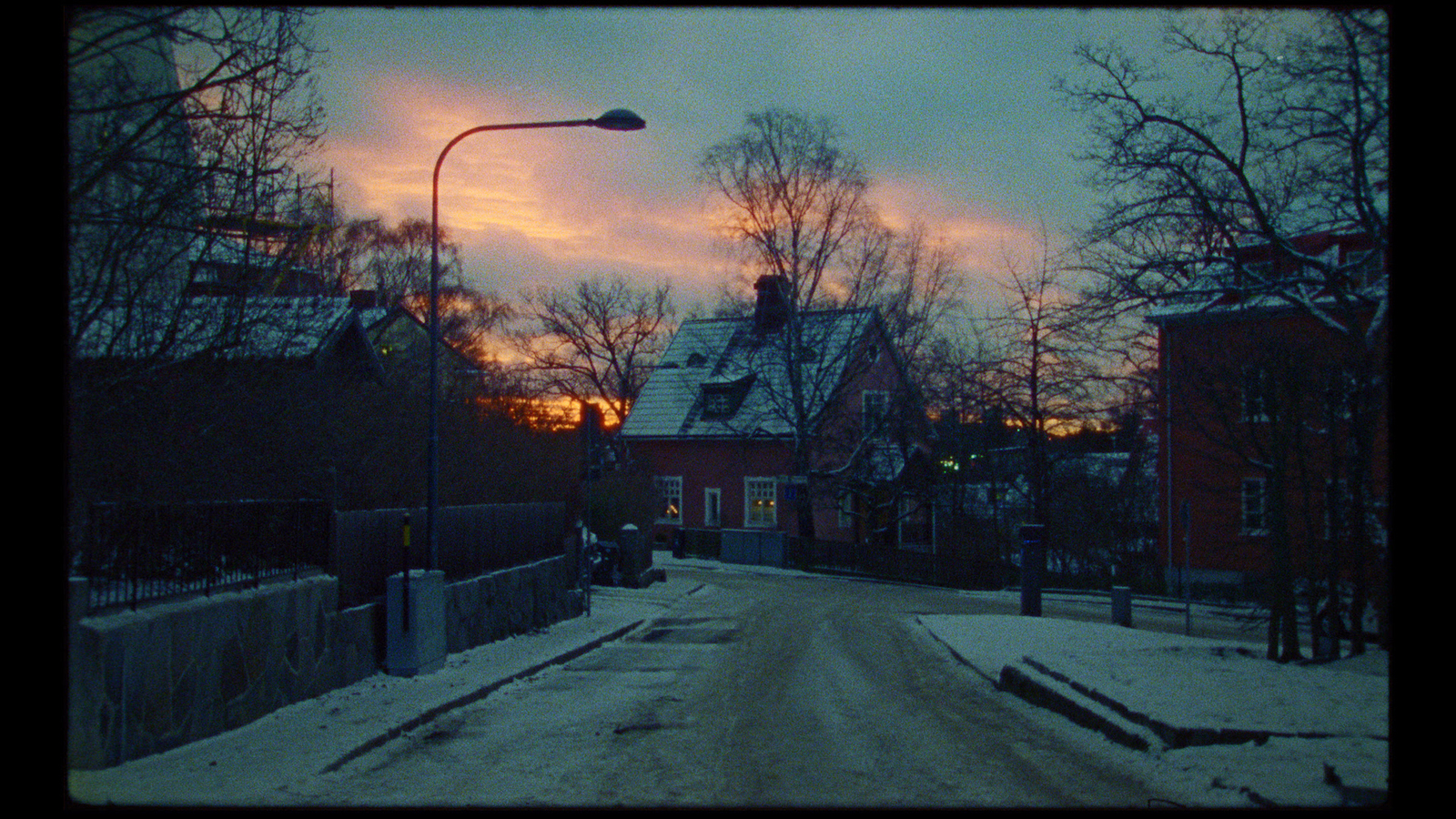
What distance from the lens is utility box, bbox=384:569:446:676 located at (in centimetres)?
1311

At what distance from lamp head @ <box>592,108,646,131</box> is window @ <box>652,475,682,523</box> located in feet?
122

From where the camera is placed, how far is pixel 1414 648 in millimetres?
5992

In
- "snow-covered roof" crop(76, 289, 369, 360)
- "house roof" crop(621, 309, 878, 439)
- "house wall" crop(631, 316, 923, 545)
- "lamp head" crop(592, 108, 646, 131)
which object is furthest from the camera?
"house wall" crop(631, 316, 923, 545)

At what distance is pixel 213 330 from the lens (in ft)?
42.9

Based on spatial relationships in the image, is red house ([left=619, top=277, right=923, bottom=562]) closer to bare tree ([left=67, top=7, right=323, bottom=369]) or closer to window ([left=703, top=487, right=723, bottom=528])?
window ([left=703, top=487, right=723, bottom=528])

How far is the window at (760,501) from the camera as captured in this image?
159ft

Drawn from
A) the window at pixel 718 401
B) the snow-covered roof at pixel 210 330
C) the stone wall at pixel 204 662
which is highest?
the window at pixel 718 401

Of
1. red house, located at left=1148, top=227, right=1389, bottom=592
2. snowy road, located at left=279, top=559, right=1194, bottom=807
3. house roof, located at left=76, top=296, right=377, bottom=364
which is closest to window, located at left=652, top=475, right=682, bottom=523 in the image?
snowy road, located at left=279, top=559, right=1194, bottom=807

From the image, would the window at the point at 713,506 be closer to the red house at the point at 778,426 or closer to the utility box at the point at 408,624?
the red house at the point at 778,426

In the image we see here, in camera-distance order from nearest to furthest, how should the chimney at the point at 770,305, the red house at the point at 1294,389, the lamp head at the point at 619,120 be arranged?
the red house at the point at 1294,389
the lamp head at the point at 619,120
the chimney at the point at 770,305

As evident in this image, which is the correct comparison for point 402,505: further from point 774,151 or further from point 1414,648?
point 774,151

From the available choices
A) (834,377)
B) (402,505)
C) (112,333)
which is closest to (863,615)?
(402,505)

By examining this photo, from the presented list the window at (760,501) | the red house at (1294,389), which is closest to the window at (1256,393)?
the red house at (1294,389)

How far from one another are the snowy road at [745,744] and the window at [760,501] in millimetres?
31368
